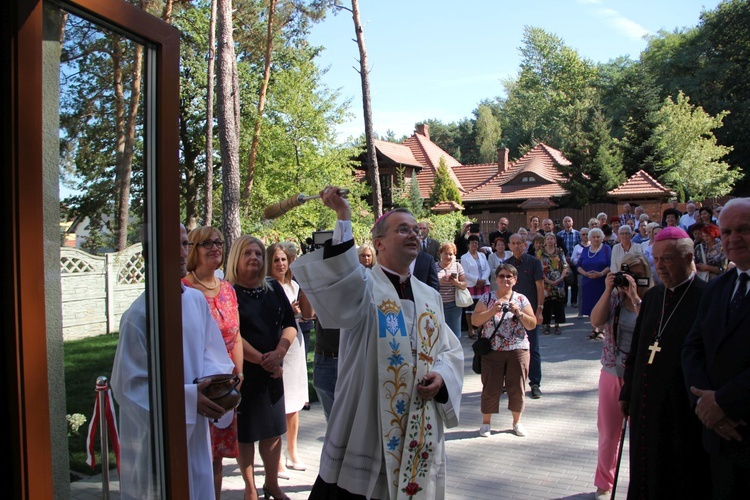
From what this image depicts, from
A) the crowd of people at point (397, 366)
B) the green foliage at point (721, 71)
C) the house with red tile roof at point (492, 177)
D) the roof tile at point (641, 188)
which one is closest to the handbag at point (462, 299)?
the crowd of people at point (397, 366)

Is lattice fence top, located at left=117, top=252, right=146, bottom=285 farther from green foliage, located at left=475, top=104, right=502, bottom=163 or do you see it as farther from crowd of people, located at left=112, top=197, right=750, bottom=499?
green foliage, located at left=475, top=104, right=502, bottom=163

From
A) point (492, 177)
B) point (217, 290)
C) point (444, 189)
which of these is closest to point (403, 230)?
point (217, 290)

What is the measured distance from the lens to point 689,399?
356 cm

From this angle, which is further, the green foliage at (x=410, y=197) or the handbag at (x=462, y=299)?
the green foliage at (x=410, y=197)

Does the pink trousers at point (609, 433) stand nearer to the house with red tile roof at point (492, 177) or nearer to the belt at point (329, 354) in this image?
the belt at point (329, 354)

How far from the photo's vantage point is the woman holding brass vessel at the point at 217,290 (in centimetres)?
425

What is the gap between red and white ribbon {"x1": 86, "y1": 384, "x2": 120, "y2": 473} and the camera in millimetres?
1949

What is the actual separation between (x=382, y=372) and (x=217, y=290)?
1.59m

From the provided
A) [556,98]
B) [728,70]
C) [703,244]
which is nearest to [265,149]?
[703,244]

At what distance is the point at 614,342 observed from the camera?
4.79 metres

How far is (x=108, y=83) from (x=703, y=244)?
9345mm

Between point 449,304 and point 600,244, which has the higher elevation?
point 600,244

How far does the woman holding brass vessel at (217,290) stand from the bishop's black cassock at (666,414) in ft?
8.18

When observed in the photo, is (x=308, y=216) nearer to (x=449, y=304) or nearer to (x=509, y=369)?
(x=449, y=304)
